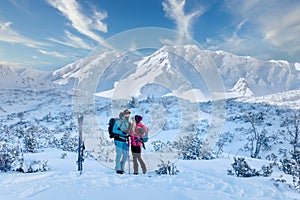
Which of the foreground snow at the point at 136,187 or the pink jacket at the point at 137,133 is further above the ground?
the pink jacket at the point at 137,133

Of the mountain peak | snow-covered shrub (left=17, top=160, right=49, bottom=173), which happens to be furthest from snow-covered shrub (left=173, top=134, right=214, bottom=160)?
the mountain peak

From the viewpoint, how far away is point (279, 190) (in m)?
5.29

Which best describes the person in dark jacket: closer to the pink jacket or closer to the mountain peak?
the pink jacket

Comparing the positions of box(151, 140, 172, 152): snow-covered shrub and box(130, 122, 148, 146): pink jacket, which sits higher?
box(130, 122, 148, 146): pink jacket

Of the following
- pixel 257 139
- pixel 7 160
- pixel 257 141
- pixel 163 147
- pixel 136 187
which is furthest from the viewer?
pixel 257 139

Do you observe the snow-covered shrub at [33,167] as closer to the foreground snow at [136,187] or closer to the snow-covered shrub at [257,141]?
the foreground snow at [136,187]

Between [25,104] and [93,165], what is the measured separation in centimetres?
4090

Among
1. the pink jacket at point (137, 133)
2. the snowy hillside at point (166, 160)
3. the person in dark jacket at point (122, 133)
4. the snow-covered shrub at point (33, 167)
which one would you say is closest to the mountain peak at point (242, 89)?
the snowy hillside at point (166, 160)

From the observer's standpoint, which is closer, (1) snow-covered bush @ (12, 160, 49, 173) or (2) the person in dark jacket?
(2) the person in dark jacket

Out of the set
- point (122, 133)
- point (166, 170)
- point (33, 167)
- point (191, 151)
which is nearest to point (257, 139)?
point (191, 151)

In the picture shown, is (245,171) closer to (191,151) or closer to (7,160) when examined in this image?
(191,151)

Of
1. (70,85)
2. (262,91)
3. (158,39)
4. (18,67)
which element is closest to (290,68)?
(262,91)

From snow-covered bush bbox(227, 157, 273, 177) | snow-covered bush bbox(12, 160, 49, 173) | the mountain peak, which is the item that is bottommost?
snow-covered bush bbox(227, 157, 273, 177)

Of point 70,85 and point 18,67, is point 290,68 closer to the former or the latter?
point 70,85
